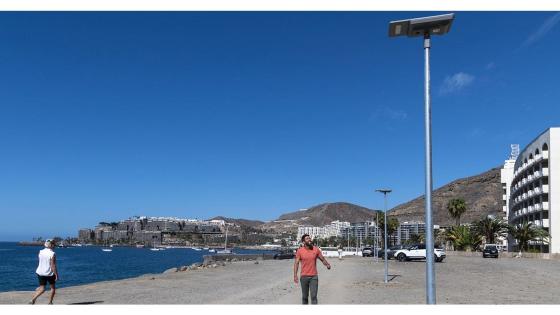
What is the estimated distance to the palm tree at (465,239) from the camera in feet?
271

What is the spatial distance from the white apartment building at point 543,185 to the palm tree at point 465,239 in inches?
287

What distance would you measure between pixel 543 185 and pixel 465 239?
13.0 m

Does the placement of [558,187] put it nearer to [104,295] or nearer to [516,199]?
[516,199]

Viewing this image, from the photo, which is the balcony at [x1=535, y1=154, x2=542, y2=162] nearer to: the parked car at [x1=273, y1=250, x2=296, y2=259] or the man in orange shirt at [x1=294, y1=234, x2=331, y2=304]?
the parked car at [x1=273, y1=250, x2=296, y2=259]

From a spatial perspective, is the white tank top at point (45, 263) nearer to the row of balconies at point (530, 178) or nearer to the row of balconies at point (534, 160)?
the row of balconies at point (530, 178)

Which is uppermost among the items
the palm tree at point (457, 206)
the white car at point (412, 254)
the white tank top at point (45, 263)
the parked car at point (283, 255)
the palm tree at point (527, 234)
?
the palm tree at point (457, 206)

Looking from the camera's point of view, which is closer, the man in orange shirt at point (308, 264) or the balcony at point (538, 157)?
the man in orange shirt at point (308, 264)

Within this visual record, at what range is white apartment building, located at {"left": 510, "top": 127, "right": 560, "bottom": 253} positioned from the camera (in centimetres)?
7356

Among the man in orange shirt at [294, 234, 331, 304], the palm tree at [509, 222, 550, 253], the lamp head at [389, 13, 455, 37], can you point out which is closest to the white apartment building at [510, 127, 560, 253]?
the palm tree at [509, 222, 550, 253]

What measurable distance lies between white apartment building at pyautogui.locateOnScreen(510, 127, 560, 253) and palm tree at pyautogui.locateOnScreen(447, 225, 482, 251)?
7285 mm

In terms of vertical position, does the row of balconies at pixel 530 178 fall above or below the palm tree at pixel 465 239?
above

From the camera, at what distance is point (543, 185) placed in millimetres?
76125

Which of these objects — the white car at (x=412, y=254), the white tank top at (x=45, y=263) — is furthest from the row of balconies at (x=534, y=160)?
the white tank top at (x=45, y=263)

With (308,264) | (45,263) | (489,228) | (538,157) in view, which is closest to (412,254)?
(538,157)
